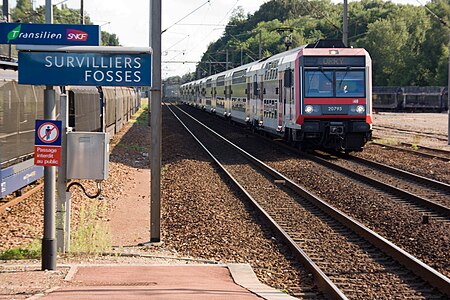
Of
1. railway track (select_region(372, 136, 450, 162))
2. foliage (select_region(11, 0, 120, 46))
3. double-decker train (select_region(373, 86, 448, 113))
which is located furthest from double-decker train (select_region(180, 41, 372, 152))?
double-decker train (select_region(373, 86, 448, 113))

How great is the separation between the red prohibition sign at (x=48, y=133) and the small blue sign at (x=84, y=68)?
561mm

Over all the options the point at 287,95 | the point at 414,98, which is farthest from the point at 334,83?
the point at 414,98

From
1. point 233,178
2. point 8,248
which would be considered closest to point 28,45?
point 8,248

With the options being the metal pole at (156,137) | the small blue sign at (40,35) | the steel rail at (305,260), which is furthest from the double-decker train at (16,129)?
the steel rail at (305,260)

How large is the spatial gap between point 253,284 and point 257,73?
24.3 metres

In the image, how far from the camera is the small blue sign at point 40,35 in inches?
353

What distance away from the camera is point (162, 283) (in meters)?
7.82

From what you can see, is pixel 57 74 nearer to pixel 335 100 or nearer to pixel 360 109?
pixel 335 100

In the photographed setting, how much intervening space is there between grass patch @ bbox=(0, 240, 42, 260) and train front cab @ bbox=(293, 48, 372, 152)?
13736 millimetres

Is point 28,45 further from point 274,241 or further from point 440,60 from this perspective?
point 440,60

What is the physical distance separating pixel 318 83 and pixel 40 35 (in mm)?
14731

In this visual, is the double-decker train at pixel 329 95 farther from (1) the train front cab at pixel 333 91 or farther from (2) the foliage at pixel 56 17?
(2) the foliage at pixel 56 17

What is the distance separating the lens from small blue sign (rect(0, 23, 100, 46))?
29.5ft

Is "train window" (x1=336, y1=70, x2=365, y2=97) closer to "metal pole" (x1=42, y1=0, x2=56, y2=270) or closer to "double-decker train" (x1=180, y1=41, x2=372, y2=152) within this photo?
"double-decker train" (x1=180, y1=41, x2=372, y2=152)
